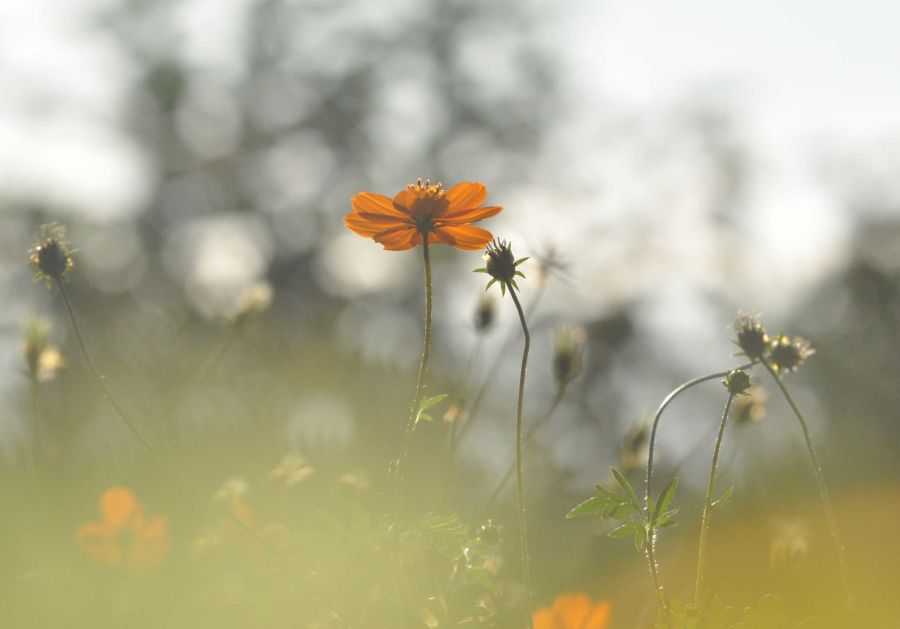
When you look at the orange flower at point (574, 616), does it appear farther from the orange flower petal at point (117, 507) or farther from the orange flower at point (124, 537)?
the orange flower petal at point (117, 507)

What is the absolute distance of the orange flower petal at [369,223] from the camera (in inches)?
61.7

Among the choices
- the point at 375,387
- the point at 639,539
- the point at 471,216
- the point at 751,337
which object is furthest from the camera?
the point at 375,387

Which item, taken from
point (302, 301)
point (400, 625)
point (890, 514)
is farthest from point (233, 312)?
point (302, 301)

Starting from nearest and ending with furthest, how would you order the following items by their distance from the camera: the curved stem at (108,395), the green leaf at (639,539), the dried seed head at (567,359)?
the green leaf at (639,539)
the curved stem at (108,395)
the dried seed head at (567,359)

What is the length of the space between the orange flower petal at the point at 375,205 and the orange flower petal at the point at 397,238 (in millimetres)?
26

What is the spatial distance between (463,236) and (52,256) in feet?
2.23

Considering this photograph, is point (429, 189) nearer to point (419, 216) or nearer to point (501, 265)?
point (419, 216)

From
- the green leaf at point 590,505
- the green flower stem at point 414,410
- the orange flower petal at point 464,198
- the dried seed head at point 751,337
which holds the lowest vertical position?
the green leaf at point 590,505

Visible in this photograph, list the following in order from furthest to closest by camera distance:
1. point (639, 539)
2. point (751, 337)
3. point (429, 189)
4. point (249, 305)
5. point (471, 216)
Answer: point (249, 305) < point (429, 189) < point (471, 216) < point (751, 337) < point (639, 539)

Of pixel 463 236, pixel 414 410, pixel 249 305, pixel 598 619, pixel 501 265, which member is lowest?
pixel 598 619

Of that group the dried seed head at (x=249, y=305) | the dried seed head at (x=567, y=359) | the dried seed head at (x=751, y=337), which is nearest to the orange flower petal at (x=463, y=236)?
the dried seed head at (x=751, y=337)

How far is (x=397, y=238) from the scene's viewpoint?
156cm

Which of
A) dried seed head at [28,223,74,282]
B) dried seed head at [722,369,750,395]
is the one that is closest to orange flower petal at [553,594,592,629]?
A: dried seed head at [722,369,750,395]

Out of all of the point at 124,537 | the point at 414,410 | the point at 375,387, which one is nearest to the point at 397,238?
the point at 414,410
